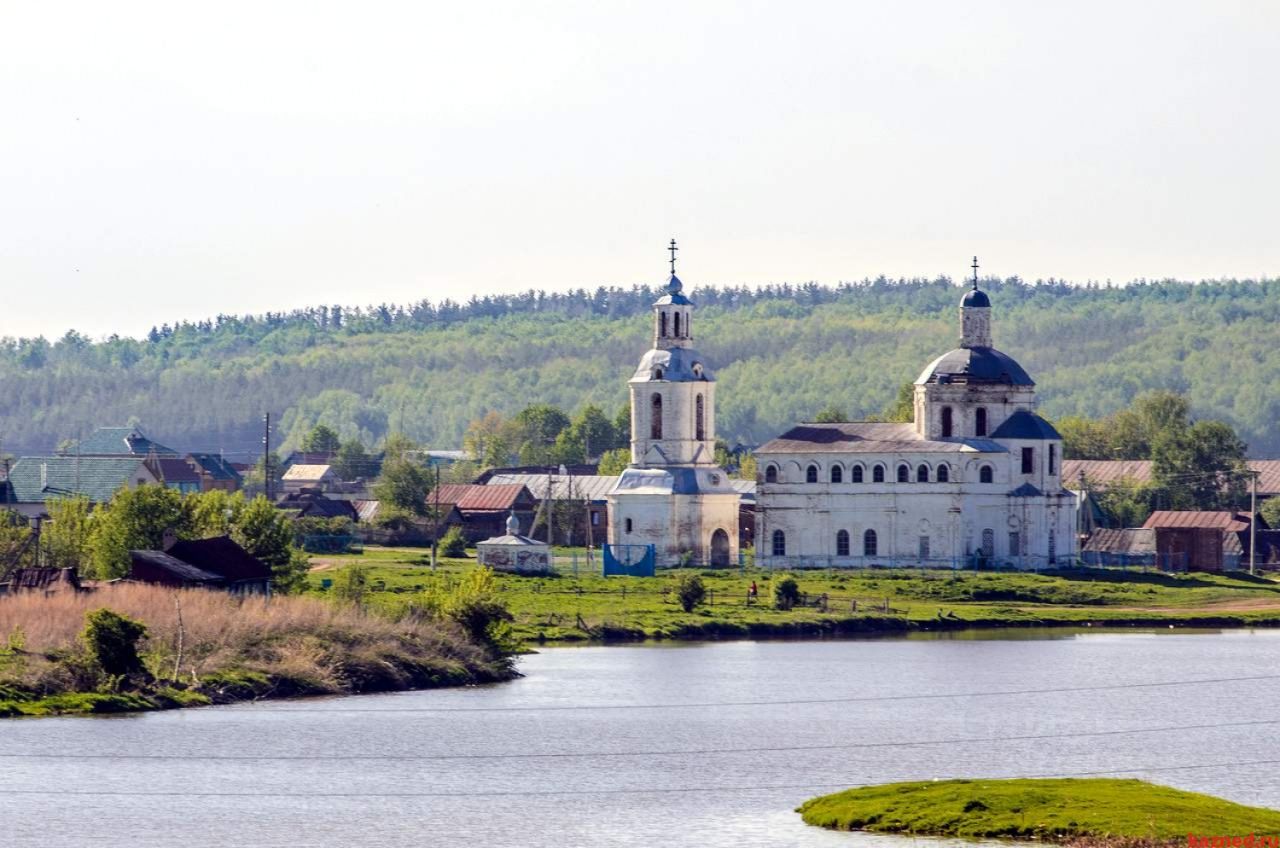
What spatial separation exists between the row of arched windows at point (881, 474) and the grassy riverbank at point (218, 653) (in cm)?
4065

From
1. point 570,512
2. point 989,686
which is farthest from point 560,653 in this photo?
point 570,512

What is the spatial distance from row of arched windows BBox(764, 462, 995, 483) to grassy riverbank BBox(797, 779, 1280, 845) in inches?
2335

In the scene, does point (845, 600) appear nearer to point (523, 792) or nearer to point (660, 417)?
point (660, 417)

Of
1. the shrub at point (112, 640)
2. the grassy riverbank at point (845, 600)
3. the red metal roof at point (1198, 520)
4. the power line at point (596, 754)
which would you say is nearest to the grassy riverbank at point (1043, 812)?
the power line at point (596, 754)

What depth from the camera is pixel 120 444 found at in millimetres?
156500

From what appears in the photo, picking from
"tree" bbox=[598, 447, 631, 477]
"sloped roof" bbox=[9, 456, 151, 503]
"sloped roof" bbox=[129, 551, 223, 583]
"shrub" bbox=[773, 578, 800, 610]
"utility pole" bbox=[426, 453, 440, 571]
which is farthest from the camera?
"tree" bbox=[598, 447, 631, 477]

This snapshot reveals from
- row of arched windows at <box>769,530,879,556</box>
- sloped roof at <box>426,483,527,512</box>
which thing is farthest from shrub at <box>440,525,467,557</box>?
sloped roof at <box>426,483,527,512</box>

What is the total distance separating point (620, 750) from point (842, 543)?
54.0 m

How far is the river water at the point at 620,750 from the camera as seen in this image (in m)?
44.0

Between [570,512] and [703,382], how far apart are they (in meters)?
20.3

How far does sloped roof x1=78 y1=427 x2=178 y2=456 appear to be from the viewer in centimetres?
15325

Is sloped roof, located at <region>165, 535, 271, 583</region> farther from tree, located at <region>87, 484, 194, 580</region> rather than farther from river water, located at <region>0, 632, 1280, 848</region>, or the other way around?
river water, located at <region>0, 632, 1280, 848</region>

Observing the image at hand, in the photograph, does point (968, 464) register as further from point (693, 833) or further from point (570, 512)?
point (693, 833)

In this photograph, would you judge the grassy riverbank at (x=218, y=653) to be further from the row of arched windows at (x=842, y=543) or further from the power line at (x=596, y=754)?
the row of arched windows at (x=842, y=543)
